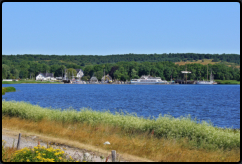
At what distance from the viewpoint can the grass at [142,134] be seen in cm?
1459

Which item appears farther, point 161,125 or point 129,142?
point 161,125

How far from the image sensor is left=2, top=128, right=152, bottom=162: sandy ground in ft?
42.9

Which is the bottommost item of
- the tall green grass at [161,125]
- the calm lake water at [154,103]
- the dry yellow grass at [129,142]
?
the calm lake water at [154,103]

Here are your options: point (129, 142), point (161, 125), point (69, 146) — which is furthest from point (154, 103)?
point (69, 146)

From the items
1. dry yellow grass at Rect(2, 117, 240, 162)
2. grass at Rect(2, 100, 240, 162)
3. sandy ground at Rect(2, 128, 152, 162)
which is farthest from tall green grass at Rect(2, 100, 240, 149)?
sandy ground at Rect(2, 128, 152, 162)

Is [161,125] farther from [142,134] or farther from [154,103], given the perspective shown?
[154,103]

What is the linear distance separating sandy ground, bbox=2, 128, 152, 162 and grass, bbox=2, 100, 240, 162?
771mm

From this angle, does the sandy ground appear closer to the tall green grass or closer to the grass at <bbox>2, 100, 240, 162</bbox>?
the grass at <bbox>2, 100, 240, 162</bbox>

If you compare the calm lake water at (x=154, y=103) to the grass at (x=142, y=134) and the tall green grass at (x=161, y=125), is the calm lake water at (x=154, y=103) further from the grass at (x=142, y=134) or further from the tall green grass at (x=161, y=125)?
the grass at (x=142, y=134)

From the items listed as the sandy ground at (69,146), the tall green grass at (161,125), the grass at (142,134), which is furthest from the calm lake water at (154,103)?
the sandy ground at (69,146)

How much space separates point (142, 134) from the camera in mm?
17906

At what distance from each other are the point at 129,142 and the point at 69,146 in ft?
10.7

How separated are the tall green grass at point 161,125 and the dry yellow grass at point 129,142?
682mm

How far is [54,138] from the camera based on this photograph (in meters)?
17.3
